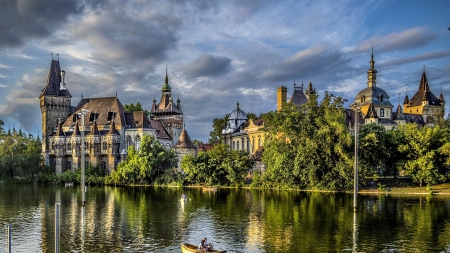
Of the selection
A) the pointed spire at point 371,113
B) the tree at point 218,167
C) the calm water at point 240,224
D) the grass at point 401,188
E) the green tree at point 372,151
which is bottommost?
the calm water at point 240,224

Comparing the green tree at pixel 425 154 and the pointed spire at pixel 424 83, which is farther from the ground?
the pointed spire at pixel 424 83

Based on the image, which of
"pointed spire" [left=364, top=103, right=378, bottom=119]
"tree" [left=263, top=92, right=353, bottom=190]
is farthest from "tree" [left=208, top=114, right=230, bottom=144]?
"tree" [left=263, top=92, right=353, bottom=190]

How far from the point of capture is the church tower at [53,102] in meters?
94.6

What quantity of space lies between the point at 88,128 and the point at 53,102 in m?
10.3

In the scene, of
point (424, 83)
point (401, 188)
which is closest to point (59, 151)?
point (401, 188)

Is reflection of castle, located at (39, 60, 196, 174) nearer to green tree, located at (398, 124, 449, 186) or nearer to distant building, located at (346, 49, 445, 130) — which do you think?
distant building, located at (346, 49, 445, 130)

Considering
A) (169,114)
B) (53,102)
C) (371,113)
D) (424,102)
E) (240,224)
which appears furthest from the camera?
(424,102)

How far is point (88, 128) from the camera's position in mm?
92812

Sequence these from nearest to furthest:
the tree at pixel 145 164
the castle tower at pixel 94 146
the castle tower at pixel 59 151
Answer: the tree at pixel 145 164 → the castle tower at pixel 94 146 → the castle tower at pixel 59 151

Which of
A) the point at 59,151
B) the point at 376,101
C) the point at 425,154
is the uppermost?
the point at 376,101

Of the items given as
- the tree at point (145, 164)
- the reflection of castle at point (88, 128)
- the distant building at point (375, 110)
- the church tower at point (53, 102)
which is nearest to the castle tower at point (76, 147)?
the reflection of castle at point (88, 128)

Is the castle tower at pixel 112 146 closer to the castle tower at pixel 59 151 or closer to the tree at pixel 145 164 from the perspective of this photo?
the tree at pixel 145 164

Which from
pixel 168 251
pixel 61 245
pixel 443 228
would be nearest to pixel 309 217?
pixel 443 228

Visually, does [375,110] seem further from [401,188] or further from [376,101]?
[401,188]
